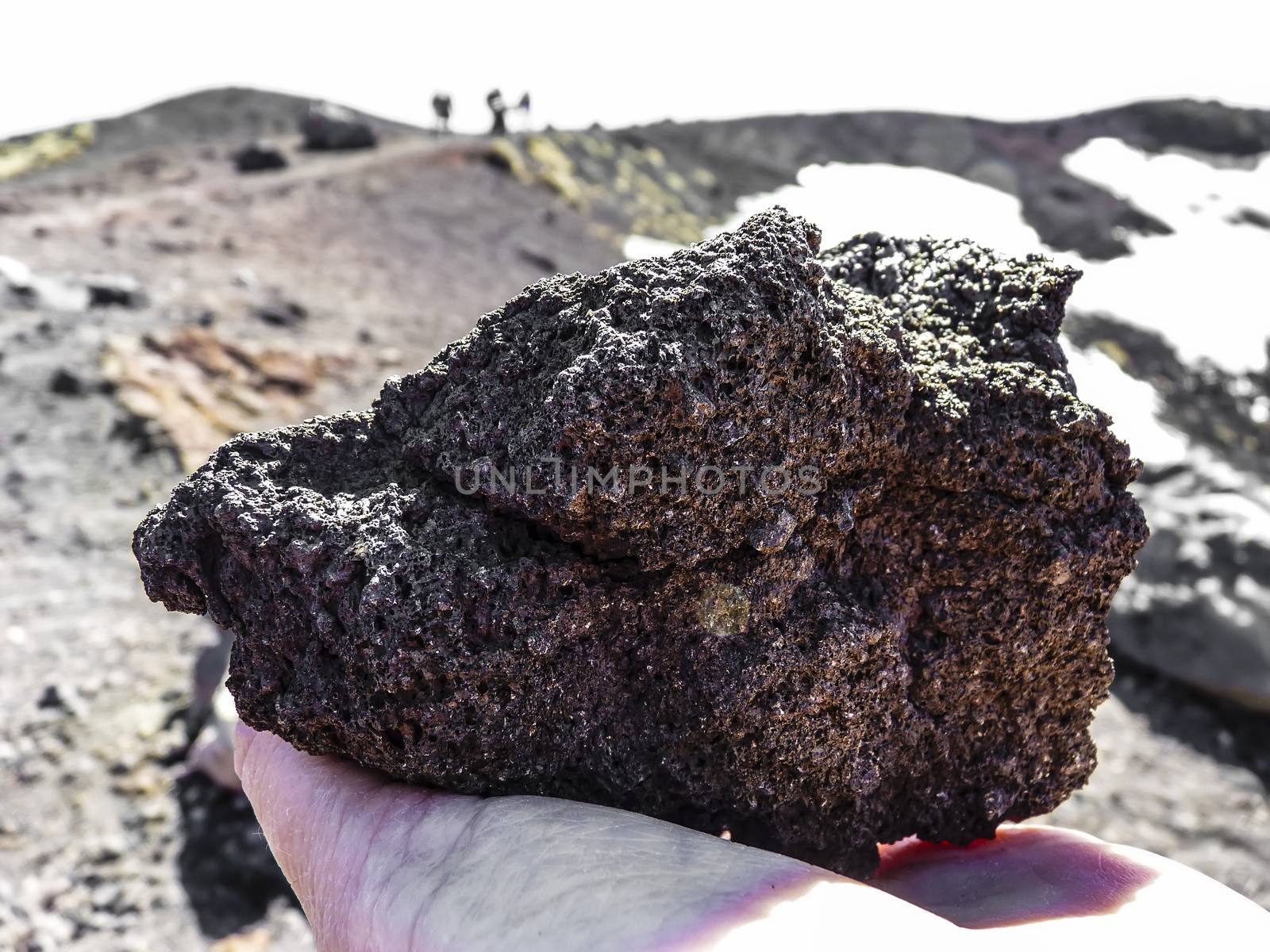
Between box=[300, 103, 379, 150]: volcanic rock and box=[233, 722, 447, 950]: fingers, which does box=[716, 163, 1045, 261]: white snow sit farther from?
box=[300, 103, 379, 150]: volcanic rock

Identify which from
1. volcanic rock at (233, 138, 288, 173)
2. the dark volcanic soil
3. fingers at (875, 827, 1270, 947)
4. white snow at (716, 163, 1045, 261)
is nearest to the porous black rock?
fingers at (875, 827, 1270, 947)

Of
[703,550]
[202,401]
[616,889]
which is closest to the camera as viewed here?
[616,889]

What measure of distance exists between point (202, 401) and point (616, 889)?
6158mm

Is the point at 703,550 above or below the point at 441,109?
below

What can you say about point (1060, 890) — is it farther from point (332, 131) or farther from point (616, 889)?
point (332, 131)

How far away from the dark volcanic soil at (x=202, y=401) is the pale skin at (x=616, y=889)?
6.99 feet

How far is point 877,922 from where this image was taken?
1.61 metres

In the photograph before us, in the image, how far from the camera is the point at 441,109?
53.4 ft

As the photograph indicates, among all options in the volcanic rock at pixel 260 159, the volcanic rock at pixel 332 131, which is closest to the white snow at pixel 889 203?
the volcanic rock at pixel 260 159

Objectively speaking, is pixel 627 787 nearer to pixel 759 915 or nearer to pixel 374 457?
→ pixel 759 915

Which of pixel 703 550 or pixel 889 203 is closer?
pixel 703 550

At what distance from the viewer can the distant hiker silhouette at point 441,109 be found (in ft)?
53.1

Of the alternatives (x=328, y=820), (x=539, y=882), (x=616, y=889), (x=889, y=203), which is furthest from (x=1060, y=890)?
(x=889, y=203)

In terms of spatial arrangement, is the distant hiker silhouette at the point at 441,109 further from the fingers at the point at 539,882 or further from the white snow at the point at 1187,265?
the fingers at the point at 539,882
